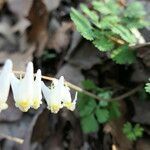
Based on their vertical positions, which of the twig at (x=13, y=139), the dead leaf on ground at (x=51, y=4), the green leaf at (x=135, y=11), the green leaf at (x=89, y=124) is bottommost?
the twig at (x=13, y=139)

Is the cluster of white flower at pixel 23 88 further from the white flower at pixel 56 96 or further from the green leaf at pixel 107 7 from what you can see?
the green leaf at pixel 107 7

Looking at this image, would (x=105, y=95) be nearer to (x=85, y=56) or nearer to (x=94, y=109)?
(x=94, y=109)

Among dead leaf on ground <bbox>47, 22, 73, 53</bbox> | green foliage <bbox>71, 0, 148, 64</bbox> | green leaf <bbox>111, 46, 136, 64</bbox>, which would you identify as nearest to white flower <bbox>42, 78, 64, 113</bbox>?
green foliage <bbox>71, 0, 148, 64</bbox>

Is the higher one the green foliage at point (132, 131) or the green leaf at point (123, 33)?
the green leaf at point (123, 33)

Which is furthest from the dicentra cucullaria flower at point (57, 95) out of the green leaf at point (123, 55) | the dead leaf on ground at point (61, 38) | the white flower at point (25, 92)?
the dead leaf on ground at point (61, 38)

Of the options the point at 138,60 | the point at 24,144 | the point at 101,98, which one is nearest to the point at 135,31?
the point at 138,60
